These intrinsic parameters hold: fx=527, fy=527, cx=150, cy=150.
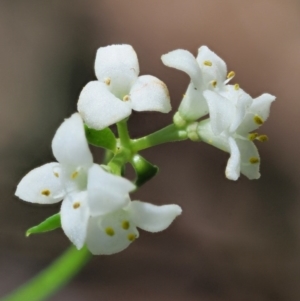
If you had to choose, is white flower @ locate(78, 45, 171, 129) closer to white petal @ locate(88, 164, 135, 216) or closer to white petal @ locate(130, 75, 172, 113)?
white petal @ locate(130, 75, 172, 113)

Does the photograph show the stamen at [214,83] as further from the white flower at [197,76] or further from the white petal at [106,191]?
A: the white petal at [106,191]

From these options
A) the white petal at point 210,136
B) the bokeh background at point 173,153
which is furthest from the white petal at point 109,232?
the bokeh background at point 173,153

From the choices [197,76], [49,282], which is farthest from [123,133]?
[49,282]

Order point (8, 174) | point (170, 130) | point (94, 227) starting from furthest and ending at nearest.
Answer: point (8, 174) < point (170, 130) < point (94, 227)

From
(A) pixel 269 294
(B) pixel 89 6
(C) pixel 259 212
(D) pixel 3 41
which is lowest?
(A) pixel 269 294

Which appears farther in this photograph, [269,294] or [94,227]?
[269,294]

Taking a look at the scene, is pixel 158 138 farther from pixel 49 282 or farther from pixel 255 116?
pixel 49 282

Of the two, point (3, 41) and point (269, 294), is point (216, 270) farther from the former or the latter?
point (3, 41)

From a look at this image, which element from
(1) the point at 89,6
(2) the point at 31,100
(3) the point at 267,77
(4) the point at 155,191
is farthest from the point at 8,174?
(3) the point at 267,77
